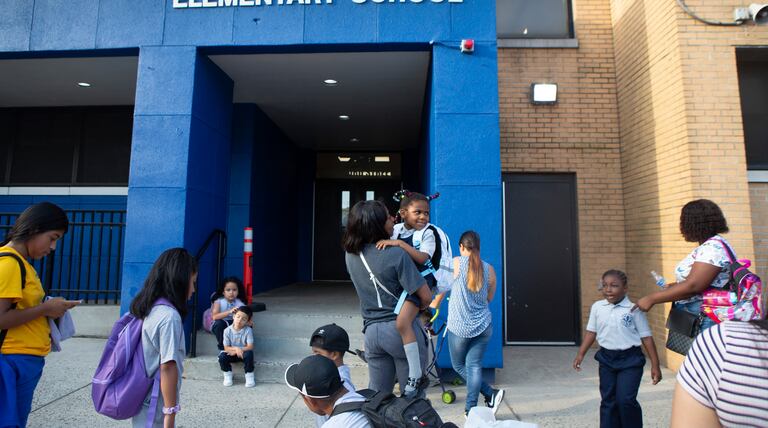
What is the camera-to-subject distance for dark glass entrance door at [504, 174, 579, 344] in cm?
685

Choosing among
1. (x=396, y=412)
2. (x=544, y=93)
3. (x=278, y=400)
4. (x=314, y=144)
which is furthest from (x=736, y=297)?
(x=314, y=144)

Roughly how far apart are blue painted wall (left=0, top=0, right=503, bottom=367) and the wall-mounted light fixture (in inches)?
74.1

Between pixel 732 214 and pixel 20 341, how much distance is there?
22.6 ft

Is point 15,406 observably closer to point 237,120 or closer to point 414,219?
point 414,219

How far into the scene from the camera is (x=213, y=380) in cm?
507

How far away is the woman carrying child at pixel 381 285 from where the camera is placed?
105 inches

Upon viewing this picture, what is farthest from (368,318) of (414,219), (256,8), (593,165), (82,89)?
(82,89)

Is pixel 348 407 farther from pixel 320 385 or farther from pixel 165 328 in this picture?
pixel 165 328

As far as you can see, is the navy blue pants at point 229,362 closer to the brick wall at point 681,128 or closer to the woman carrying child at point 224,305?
the woman carrying child at point 224,305

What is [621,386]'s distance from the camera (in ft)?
10.5

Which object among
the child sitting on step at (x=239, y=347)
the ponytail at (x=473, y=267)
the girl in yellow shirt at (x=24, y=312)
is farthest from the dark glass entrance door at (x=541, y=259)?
the girl in yellow shirt at (x=24, y=312)

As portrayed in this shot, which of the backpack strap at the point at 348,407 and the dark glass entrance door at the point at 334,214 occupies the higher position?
the dark glass entrance door at the point at 334,214

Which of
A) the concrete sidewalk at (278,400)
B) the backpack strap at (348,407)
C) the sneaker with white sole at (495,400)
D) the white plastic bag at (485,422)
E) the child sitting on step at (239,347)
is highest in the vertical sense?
the white plastic bag at (485,422)

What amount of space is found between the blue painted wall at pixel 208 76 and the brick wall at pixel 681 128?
7.93 feet
